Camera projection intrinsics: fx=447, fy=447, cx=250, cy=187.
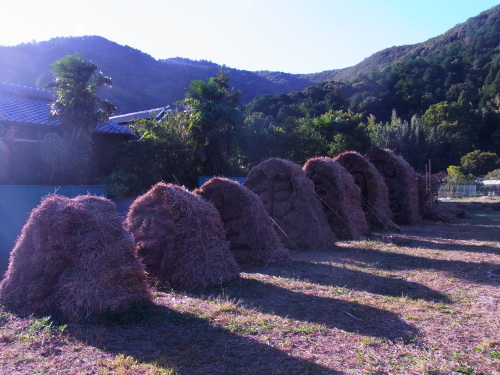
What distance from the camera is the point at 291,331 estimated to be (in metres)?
5.89

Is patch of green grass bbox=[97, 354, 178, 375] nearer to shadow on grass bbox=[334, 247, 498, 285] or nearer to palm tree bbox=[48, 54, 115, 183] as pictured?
shadow on grass bbox=[334, 247, 498, 285]

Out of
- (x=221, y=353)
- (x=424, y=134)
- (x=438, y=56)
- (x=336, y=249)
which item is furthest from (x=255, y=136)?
(x=438, y=56)

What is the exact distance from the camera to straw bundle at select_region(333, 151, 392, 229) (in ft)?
57.4

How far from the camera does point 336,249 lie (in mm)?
12844

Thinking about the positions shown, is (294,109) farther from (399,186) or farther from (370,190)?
(370,190)

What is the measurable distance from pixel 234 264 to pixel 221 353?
11.6ft

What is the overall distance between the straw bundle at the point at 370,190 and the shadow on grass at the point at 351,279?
24.9ft

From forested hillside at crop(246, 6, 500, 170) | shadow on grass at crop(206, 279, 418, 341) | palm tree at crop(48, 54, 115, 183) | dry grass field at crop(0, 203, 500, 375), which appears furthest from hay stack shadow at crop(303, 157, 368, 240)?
forested hillside at crop(246, 6, 500, 170)

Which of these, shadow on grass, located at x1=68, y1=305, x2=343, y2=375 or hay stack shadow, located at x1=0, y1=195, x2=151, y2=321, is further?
hay stack shadow, located at x1=0, y1=195, x2=151, y2=321

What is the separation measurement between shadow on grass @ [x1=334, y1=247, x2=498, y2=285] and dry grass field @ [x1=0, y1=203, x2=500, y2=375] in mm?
113

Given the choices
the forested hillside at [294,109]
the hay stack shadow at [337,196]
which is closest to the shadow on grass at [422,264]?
the hay stack shadow at [337,196]

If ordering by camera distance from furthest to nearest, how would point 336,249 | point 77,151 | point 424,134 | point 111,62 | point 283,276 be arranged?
point 111,62
point 424,134
point 77,151
point 336,249
point 283,276

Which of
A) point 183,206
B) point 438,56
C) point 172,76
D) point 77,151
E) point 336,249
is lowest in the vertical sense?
point 336,249

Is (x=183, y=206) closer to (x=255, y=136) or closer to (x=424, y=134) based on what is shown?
(x=255, y=136)
